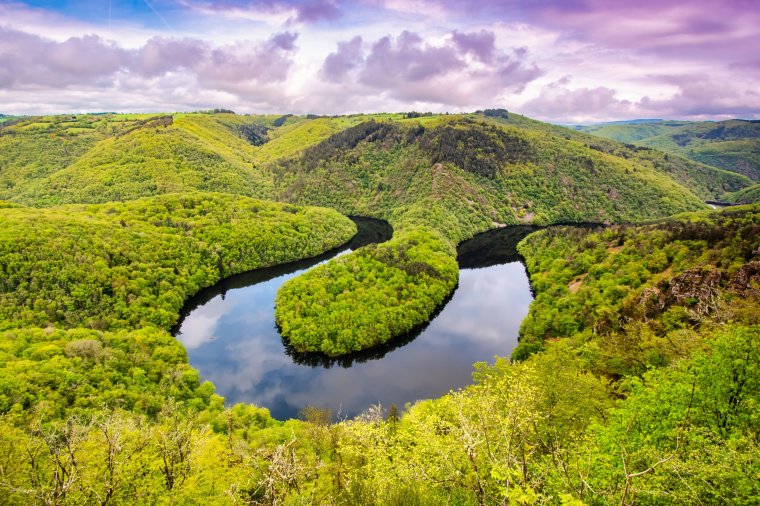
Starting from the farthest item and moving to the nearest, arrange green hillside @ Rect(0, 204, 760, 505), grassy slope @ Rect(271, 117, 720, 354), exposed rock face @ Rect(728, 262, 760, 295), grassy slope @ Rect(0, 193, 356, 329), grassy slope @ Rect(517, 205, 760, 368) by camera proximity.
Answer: grassy slope @ Rect(271, 117, 720, 354) < grassy slope @ Rect(0, 193, 356, 329) < exposed rock face @ Rect(728, 262, 760, 295) < grassy slope @ Rect(517, 205, 760, 368) < green hillside @ Rect(0, 204, 760, 505)

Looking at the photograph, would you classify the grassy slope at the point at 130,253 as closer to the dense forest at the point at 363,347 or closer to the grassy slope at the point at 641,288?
the dense forest at the point at 363,347

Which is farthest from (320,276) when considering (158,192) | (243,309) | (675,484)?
(158,192)

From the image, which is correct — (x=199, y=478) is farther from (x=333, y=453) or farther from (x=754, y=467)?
(x=754, y=467)

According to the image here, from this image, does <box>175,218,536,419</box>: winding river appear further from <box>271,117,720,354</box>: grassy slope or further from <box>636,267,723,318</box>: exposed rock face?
<box>636,267,723,318</box>: exposed rock face

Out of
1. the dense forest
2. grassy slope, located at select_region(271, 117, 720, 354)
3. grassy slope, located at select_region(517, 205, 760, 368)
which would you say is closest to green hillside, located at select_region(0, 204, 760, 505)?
the dense forest

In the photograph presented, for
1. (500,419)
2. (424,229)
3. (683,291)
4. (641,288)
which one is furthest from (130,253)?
(683,291)

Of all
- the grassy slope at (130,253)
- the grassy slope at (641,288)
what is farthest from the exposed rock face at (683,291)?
the grassy slope at (130,253)
